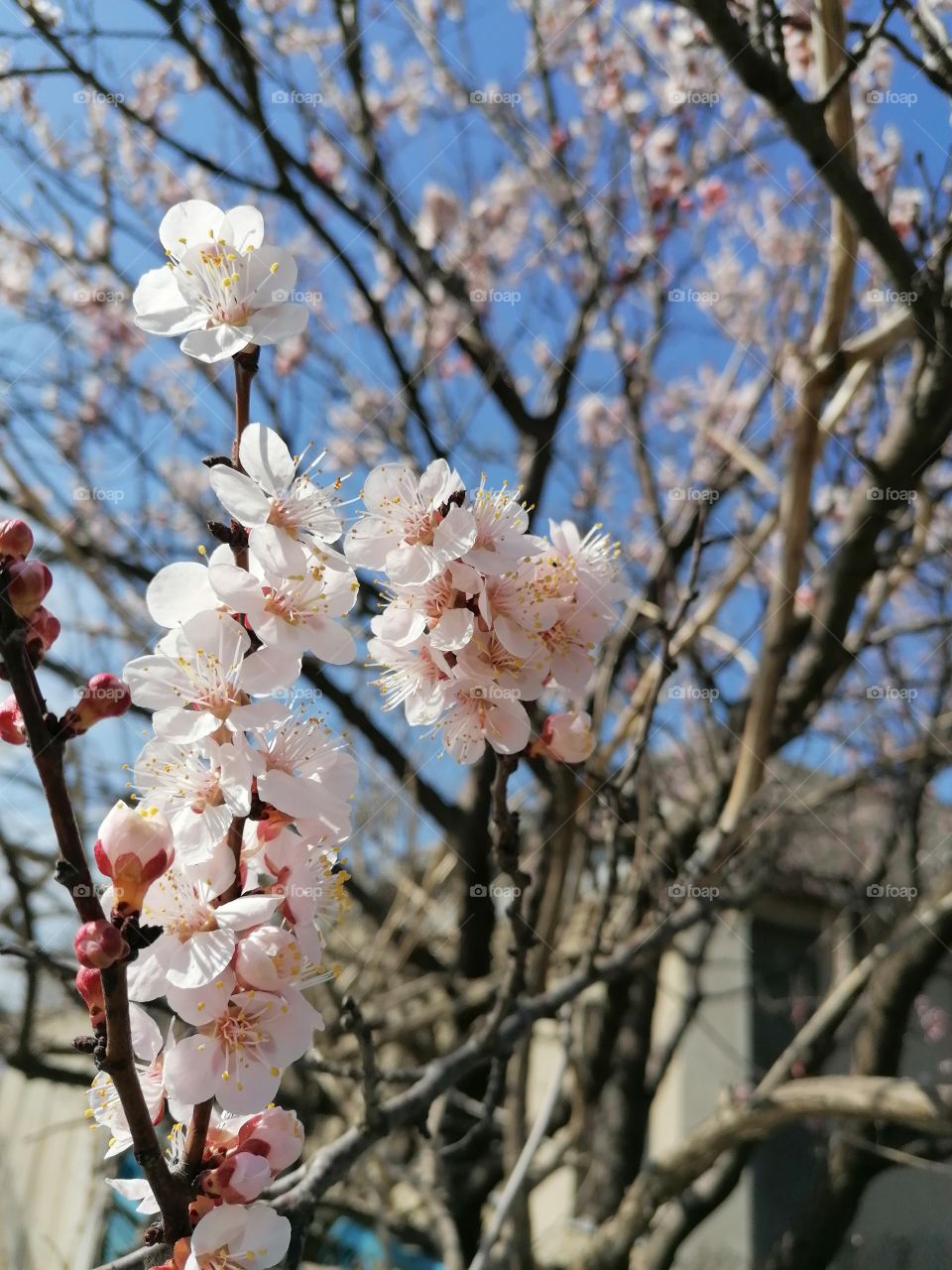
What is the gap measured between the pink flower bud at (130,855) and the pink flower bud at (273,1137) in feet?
0.78

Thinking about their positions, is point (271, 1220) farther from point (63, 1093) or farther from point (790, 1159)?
point (790, 1159)

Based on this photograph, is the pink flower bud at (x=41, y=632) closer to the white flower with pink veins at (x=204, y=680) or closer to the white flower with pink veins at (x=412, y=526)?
the white flower with pink veins at (x=204, y=680)

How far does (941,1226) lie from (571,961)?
5.27 metres

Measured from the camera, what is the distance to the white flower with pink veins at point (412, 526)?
87cm

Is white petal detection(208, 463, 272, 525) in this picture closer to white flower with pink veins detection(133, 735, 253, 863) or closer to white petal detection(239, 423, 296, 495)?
white petal detection(239, 423, 296, 495)

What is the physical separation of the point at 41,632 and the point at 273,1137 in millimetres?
425

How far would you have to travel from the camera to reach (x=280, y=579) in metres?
0.77

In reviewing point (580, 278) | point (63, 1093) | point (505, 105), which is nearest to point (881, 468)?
point (505, 105)

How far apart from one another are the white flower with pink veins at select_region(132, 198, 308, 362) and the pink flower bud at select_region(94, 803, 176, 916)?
1.28 ft

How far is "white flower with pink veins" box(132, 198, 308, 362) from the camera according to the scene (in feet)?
2.76

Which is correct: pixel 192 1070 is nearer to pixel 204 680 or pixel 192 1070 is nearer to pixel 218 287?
pixel 204 680
